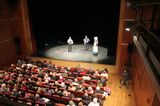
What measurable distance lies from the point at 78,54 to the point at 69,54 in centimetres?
67

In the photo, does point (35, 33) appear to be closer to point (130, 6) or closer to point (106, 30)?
point (106, 30)

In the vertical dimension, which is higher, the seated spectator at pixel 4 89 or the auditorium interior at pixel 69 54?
the auditorium interior at pixel 69 54

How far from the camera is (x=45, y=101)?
680 centimetres

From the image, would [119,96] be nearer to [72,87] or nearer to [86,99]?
[86,99]

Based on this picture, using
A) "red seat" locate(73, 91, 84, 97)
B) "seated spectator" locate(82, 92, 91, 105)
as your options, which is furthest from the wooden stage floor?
"red seat" locate(73, 91, 84, 97)

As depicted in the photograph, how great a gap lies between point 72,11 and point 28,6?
10.6 feet

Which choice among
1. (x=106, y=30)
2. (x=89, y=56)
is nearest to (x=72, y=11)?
(x=106, y=30)

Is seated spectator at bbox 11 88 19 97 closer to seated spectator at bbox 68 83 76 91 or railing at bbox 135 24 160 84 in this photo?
seated spectator at bbox 68 83 76 91

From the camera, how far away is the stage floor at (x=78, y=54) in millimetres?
11109

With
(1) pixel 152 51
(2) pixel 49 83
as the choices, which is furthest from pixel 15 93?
(1) pixel 152 51

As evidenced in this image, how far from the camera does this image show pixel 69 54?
12062mm

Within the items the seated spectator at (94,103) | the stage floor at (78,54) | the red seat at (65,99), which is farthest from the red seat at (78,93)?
the stage floor at (78,54)

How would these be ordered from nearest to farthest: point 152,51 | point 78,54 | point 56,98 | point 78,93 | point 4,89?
1. point 152,51
2. point 56,98
3. point 78,93
4. point 4,89
5. point 78,54

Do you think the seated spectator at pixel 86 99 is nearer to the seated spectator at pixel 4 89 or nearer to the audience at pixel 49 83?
the audience at pixel 49 83
